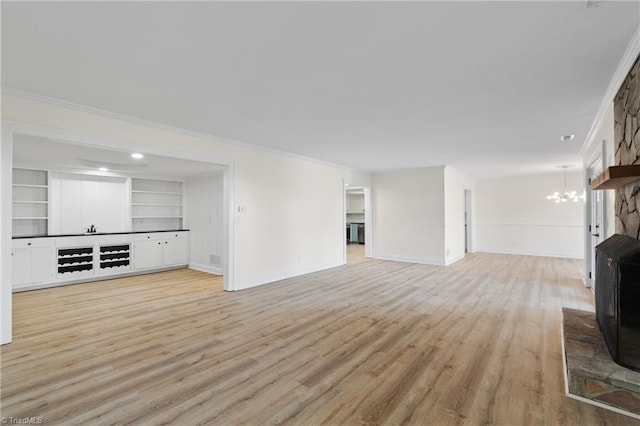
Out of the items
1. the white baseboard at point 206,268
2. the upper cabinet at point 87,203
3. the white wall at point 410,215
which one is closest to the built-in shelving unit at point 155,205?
the upper cabinet at point 87,203

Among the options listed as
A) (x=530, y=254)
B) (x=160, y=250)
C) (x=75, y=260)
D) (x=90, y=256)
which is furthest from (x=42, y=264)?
(x=530, y=254)

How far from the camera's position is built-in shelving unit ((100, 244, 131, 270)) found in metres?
5.80

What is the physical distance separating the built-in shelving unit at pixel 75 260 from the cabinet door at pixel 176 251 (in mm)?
1408

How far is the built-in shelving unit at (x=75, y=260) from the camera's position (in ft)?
17.3

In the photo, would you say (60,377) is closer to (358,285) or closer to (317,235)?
(358,285)

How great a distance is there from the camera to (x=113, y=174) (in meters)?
6.36

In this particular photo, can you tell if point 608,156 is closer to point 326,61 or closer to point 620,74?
point 620,74

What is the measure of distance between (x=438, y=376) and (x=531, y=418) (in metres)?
0.62

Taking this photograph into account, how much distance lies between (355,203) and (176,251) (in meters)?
8.22

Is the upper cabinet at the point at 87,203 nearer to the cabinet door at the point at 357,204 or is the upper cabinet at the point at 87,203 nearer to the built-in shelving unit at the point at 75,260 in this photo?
the built-in shelving unit at the point at 75,260

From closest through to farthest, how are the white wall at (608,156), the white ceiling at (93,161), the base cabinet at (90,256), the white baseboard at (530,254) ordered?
the white wall at (608,156)
the white ceiling at (93,161)
the base cabinet at (90,256)
the white baseboard at (530,254)

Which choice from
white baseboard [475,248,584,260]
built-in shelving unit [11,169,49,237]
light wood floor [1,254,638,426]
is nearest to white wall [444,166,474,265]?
white baseboard [475,248,584,260]

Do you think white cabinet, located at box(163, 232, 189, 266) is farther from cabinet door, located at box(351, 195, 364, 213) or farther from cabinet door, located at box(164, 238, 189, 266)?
cabinet door, located at box(351, 195, 364, 213)

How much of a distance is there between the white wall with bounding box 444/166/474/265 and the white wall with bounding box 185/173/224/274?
533cm
